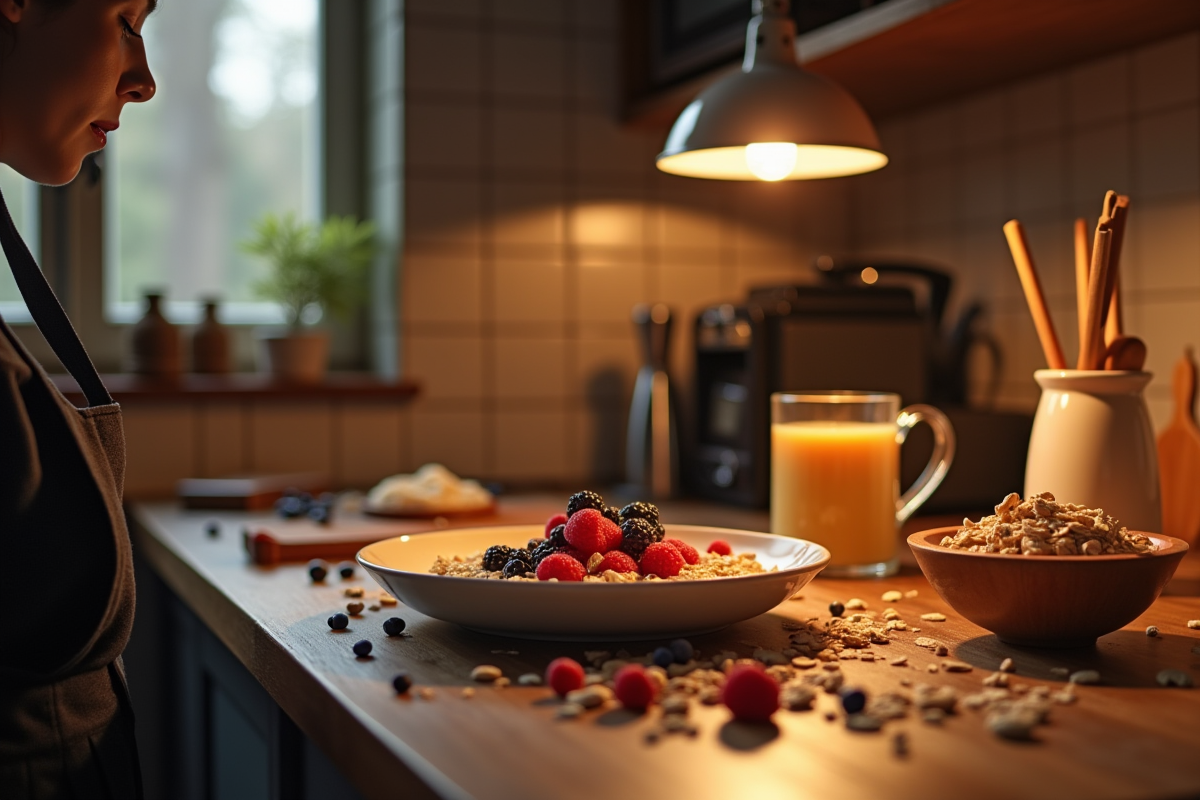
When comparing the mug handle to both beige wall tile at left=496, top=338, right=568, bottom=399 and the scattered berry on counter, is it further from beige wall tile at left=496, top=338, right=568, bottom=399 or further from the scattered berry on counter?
beige wall tile at left=496, top=338, right=568, bottom=399

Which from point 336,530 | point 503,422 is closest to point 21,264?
point 336,530

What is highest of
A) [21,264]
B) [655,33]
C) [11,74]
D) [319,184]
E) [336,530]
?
[655,33]

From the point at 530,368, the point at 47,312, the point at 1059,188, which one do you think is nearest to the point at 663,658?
the point at 47,312

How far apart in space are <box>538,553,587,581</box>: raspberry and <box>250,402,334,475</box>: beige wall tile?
138 centimetres

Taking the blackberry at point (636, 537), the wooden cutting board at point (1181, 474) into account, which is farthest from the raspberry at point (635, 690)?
the wooden cutting board at point (1181, 474)

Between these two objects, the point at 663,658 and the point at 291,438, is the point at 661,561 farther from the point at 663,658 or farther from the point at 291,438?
the point at 291,438

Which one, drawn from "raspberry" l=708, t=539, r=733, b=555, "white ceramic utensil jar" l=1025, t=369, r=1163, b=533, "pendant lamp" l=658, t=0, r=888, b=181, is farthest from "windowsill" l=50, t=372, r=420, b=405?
"white ceramic utensil jar" l=1025, t=369, r=1163, b=533

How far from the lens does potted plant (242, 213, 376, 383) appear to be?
221cm

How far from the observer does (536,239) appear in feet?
7.65

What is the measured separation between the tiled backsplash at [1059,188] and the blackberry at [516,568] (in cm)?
119

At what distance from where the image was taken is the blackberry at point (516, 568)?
0.98m

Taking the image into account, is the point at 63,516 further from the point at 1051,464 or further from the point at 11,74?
the point at 1051,464

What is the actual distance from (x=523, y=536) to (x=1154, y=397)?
1.09m

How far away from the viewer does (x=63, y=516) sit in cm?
87
